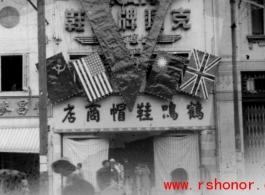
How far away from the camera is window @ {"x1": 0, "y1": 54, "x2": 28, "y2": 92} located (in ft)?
56.9

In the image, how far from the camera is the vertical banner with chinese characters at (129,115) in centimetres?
1692

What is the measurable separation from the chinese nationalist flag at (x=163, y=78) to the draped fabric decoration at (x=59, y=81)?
2.84m

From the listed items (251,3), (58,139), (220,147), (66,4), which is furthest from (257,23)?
(58,139)

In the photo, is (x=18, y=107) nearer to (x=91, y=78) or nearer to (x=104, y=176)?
(x=91, y=78)

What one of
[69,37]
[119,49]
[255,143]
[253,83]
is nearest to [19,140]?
[69,37]

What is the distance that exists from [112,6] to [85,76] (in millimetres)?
2954

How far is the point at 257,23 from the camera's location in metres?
18.0

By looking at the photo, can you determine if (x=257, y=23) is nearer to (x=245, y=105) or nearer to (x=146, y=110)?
(x=245, y=105)

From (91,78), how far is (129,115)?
197 cm

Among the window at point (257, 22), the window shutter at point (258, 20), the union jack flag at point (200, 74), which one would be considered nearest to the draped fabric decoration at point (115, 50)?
the union jack flag at point (200, 74)

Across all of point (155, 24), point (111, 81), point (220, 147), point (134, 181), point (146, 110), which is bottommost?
point (134, 181)

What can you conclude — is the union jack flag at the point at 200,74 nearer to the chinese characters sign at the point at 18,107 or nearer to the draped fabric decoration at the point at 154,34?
the draped fabric decoration at the point at 154,34

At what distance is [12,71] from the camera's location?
17.5 meters

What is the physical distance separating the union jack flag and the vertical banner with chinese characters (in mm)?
588
